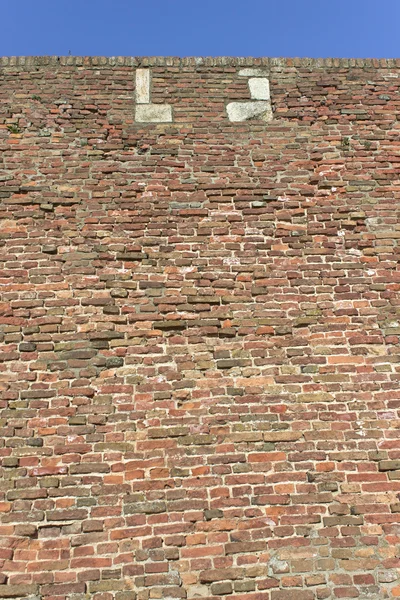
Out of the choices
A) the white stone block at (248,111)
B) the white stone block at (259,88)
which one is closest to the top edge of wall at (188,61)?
the white stone block at (259,88)

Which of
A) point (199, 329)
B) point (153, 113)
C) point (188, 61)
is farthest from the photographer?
point (188, 61)

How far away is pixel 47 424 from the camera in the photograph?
4.05m

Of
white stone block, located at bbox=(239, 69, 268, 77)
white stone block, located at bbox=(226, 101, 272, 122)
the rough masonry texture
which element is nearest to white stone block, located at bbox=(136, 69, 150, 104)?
the rough masonry texture

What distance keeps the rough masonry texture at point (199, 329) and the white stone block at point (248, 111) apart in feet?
0.10

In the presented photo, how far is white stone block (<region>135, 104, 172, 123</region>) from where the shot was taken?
17.6 feet

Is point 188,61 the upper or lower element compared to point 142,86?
upper

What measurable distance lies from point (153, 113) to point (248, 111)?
967mm

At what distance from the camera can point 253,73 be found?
5.64 metres

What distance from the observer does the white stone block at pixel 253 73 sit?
5.62 meters

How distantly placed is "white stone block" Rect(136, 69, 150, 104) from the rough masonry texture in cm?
3

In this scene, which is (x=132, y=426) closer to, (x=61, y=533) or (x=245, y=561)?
(x=61, y=533)

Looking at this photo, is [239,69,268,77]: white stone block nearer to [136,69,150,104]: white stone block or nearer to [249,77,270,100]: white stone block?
[249,77,270,100]: white stone block

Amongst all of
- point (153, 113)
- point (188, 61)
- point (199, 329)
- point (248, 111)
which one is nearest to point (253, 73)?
point (248, 111)

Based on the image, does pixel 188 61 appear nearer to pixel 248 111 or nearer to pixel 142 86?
pixel 142 86
